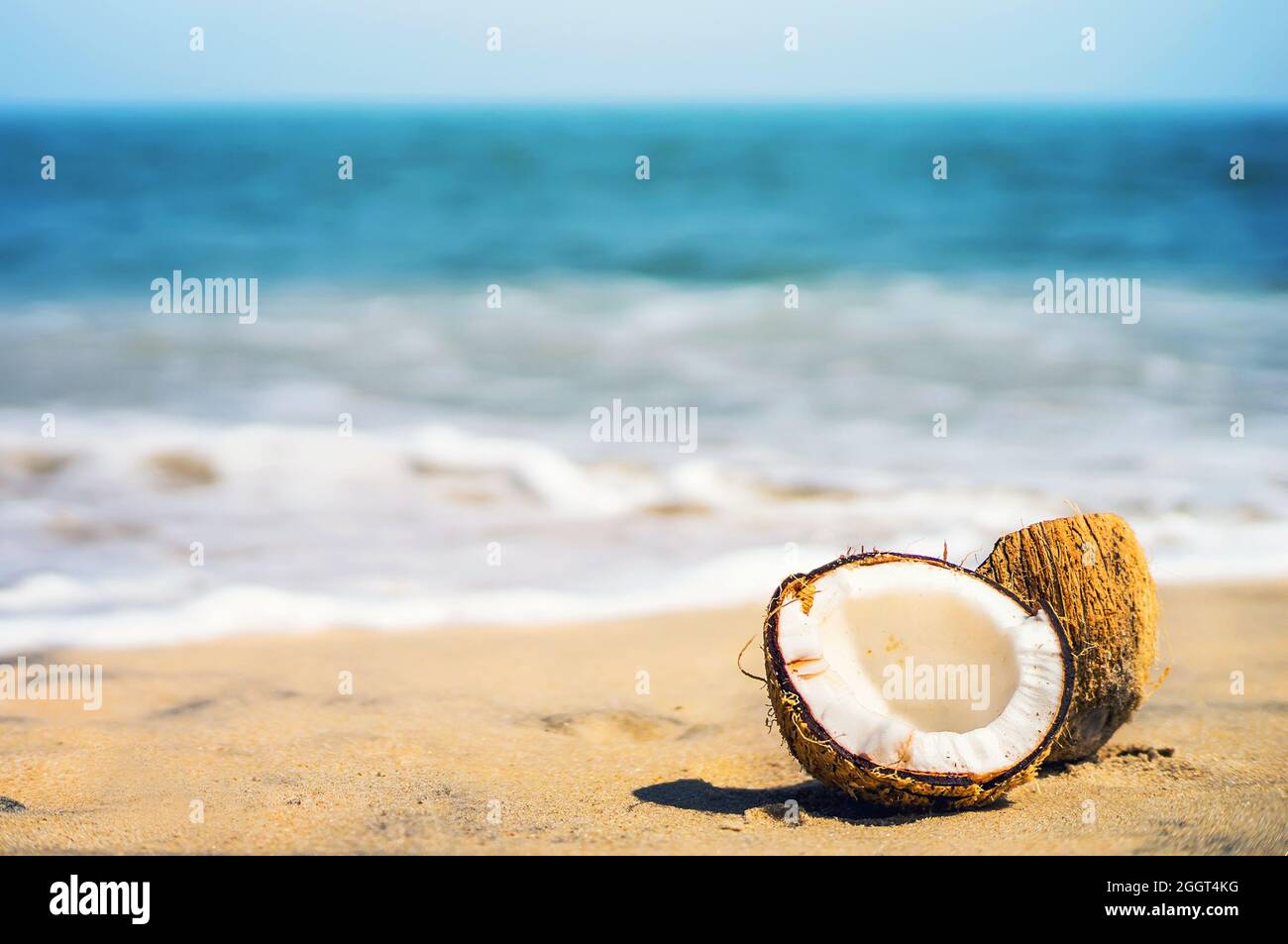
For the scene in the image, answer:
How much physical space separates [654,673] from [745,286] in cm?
1236

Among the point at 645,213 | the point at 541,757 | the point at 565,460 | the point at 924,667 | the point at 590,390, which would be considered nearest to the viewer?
the point at 924,667

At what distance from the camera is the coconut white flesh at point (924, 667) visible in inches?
113

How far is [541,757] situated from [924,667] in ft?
4.45

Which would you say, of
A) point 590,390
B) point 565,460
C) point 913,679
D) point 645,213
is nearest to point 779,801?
point 913,679

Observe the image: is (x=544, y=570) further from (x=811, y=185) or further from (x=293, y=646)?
(x=811, y=185)

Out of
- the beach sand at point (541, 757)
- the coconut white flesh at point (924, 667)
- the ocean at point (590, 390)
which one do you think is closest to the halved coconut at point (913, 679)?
the coconut white flesh at point (924, 667)

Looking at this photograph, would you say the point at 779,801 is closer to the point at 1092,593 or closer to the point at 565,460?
the point at 1092,593

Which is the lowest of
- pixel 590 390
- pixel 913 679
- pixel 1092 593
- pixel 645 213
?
pixel 913 679

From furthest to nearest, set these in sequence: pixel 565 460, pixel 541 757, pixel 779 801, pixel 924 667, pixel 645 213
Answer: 1. pixel 645 213
2. pixel 565 460
3. pixel 541 757
4. pixel 779 801
5. pixel 924 667

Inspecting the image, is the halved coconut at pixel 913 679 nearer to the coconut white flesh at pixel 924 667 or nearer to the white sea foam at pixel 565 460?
the coconut white flesh at pixel 924 667

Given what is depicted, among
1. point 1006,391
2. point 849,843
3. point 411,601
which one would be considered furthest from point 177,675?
point 1006,391

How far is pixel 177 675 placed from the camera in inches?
180

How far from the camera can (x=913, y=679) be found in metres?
3.23

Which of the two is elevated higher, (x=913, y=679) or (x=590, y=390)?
(x=590, y=390)
